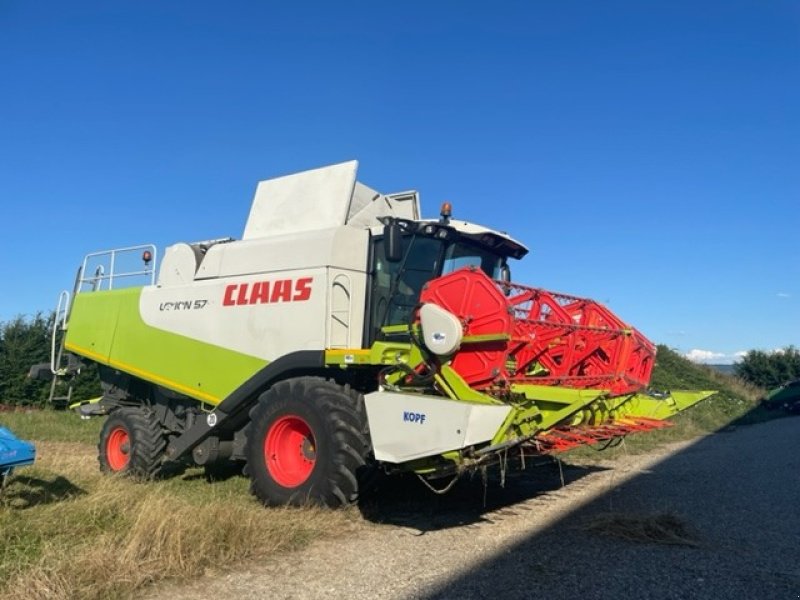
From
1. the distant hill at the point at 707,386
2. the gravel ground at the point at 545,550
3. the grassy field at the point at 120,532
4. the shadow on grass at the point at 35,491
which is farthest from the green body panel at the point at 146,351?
the distant hill at the point at 707,386

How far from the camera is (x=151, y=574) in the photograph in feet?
13.9

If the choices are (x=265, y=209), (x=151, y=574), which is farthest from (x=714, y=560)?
(x=265, y=209)

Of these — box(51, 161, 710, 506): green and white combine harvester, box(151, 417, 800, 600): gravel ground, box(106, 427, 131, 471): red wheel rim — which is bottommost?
box(151, 417, 800, 600): gravel ground

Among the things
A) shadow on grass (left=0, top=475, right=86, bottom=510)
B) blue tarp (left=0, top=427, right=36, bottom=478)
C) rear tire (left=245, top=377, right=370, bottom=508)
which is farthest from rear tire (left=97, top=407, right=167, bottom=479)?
blue tarp (left=0, top=427, right=36, bottom=478)

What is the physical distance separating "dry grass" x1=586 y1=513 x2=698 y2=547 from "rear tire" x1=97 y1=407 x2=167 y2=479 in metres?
5.67

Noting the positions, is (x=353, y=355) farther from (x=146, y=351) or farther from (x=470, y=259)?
(x=146, y=351)

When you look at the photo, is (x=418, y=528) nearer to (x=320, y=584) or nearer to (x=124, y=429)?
(x=320, y=584)

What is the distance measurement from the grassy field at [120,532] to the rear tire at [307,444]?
0.25 metres

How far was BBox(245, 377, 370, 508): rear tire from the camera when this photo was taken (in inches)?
237

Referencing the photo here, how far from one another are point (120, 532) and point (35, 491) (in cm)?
185

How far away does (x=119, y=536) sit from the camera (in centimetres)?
471

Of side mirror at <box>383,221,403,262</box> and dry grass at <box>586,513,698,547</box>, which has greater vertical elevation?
side mirror at <box>383,221,403,262</box>

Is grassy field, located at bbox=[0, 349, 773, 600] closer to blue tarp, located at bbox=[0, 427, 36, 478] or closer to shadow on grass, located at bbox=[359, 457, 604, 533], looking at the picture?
blue tarp, located at bbox=[0, 427, 36, 478]

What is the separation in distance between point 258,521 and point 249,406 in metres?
2.30
